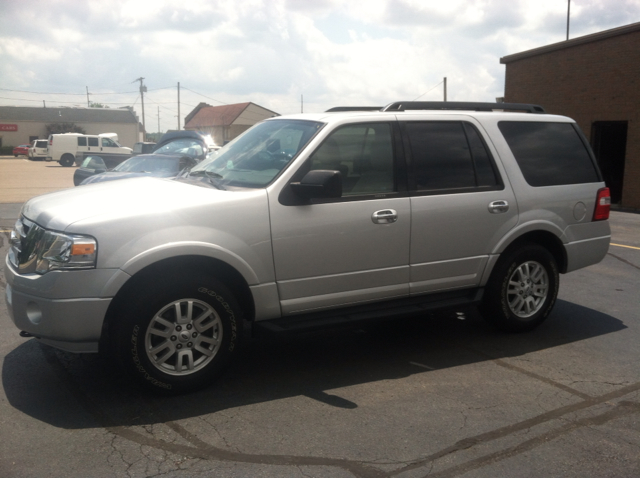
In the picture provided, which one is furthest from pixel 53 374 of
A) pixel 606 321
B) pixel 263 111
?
pixel 263 111

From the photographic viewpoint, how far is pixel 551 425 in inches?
156

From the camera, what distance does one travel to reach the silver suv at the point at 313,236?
4008 millimetres

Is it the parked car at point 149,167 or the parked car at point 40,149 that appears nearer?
the parked car at point 149,167

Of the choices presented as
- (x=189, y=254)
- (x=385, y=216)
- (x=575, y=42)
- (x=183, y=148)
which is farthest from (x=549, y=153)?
(x=575, y=42)

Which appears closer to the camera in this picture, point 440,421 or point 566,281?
point 440,421

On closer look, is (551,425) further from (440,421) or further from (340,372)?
(340,372)

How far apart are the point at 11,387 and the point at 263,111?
72961mm

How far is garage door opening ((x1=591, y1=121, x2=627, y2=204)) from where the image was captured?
2117cm

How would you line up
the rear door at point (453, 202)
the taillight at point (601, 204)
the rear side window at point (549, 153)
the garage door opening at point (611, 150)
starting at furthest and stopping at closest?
the garage door opening at point (611, 150)
the taillight at point (601, 204)
the rear side window at point (549, 153)
the rear door at point (453, 202)

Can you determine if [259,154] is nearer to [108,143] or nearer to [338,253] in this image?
[338,253]

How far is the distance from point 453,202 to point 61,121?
86710mm

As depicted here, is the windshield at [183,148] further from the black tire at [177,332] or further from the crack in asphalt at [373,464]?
the crack in asphalt at [373,464]

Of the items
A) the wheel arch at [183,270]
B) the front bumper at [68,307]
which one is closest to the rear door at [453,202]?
the wheel arch at [183,270]

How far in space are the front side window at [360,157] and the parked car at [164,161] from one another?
625 centimetres
